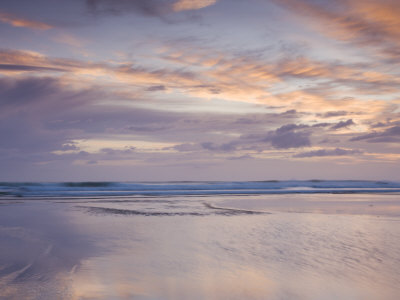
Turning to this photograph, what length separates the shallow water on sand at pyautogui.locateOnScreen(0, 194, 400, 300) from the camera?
5.47 metres

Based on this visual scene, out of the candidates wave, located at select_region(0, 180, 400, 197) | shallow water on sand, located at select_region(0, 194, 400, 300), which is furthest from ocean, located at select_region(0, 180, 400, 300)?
wave, located at select_region(0, 180, 400, 197)

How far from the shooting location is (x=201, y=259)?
733cm

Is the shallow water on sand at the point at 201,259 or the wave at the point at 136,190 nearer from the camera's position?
the shallow water on sand at the point at 201,259

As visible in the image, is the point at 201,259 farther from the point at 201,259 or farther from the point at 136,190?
the point at 136,190

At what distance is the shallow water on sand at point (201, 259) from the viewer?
547 cm

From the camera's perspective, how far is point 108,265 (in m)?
6.95

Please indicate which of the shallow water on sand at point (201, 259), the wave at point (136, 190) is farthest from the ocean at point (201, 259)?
the wave at point (136, 190)

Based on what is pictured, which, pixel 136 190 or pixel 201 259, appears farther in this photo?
pixel 136 190

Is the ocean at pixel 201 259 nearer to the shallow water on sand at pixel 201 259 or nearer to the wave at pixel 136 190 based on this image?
the shallow water on sand at pixel 201 259

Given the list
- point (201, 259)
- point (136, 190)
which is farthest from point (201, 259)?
point (136, 190)

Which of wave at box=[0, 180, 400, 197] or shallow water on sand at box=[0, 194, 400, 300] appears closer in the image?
shallow water on sand at box=[0, 194, 400, 300]

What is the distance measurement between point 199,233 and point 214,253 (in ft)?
8.21

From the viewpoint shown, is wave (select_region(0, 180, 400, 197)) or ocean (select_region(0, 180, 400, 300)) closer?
ocean (select_region(0, 180, 400, 300))

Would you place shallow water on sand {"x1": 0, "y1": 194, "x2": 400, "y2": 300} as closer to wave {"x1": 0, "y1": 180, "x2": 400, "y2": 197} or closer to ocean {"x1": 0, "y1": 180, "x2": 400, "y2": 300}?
ocean {"x1": 0, "y1": 180, "x2": 400, "y2": 300}
